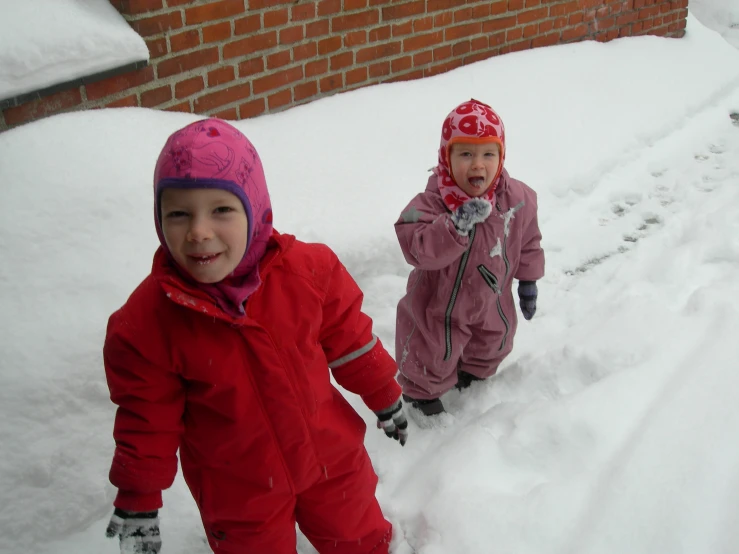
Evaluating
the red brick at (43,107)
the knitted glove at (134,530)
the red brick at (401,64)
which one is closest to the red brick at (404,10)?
the red brick at (401,64)

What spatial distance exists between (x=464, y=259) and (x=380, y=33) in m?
2.28

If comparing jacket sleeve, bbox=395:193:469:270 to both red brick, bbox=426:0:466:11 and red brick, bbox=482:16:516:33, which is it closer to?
red brick, bbox=426:0:466:11

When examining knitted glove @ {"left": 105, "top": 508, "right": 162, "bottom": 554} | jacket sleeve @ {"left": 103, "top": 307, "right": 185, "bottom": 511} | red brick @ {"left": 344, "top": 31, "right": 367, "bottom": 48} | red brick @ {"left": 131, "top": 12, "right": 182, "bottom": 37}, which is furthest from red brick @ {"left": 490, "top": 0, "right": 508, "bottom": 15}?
knitted glove @ {"left": 105, "top": 508, "right": 162, "bottom": 554}

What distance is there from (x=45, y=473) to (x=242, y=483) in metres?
0.84

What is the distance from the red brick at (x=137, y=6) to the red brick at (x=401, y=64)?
1.55 metres

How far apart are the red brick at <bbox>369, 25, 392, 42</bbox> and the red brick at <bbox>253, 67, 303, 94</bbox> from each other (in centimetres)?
53

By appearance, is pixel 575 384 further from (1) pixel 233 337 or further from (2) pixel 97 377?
(2) pixel 97 377

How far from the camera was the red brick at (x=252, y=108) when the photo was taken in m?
3.56

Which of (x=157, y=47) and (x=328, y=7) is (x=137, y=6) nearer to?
(x=157, y=47)

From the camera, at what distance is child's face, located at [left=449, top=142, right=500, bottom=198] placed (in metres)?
2.03

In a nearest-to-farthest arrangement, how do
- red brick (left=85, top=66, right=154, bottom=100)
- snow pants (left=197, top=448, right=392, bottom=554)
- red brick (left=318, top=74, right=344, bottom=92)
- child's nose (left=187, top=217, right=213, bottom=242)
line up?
1. child's nose (left=187, top=217, right=213, bottom=242)
2. snow pants (left=197, top=448, right=392, bottom=554)
3. red brick (left=85, top=66, right=154, bottom=100)
4. red brick (left=318, top=74, right=344, bottom=92)

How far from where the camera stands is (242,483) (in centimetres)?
158

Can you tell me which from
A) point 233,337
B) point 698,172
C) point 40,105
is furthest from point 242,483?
point 698,172

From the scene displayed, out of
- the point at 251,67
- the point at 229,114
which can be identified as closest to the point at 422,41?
the point at 251,67
